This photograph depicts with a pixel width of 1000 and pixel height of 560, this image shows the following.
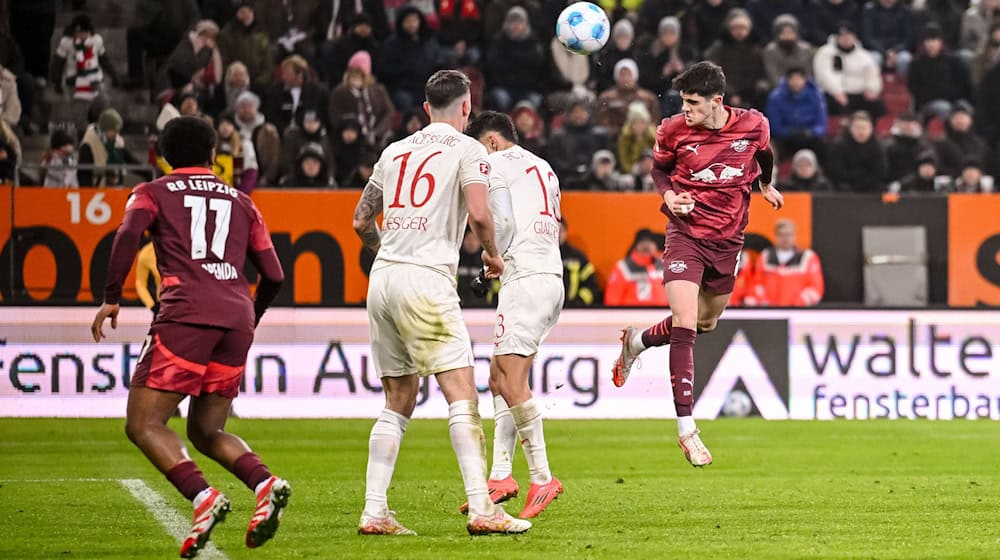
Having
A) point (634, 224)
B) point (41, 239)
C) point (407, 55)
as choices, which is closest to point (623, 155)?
point (634, 224)

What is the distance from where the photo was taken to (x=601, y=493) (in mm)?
10016

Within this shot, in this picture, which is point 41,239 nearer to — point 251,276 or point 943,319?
point 251,276

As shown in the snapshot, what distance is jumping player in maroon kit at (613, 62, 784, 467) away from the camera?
9.28m

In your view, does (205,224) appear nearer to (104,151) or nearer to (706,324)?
(706,324)

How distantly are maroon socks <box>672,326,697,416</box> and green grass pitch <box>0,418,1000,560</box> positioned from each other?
0.61 meters

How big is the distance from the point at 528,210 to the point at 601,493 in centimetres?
207

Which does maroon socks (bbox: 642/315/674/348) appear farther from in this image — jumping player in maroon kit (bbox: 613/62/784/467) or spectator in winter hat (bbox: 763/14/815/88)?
spectator in winter hat (bbox: 763/14/815/88)

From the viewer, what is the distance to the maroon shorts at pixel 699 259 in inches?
372

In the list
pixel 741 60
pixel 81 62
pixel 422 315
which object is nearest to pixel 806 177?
pixel 741 60

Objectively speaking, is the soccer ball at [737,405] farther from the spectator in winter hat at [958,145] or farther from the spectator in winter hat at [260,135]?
the spectator in winter hat at [260,135]

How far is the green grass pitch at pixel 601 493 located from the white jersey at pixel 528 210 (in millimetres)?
1389

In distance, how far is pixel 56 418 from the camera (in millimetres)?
15289

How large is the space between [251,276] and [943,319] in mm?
7254

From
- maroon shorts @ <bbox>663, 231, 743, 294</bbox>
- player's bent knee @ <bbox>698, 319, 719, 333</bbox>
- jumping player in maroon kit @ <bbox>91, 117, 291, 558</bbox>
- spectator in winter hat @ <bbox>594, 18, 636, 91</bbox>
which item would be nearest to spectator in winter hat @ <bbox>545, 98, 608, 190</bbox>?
spectator in winter hat @ <bbox>594, 18, 636, 91</bbox>
